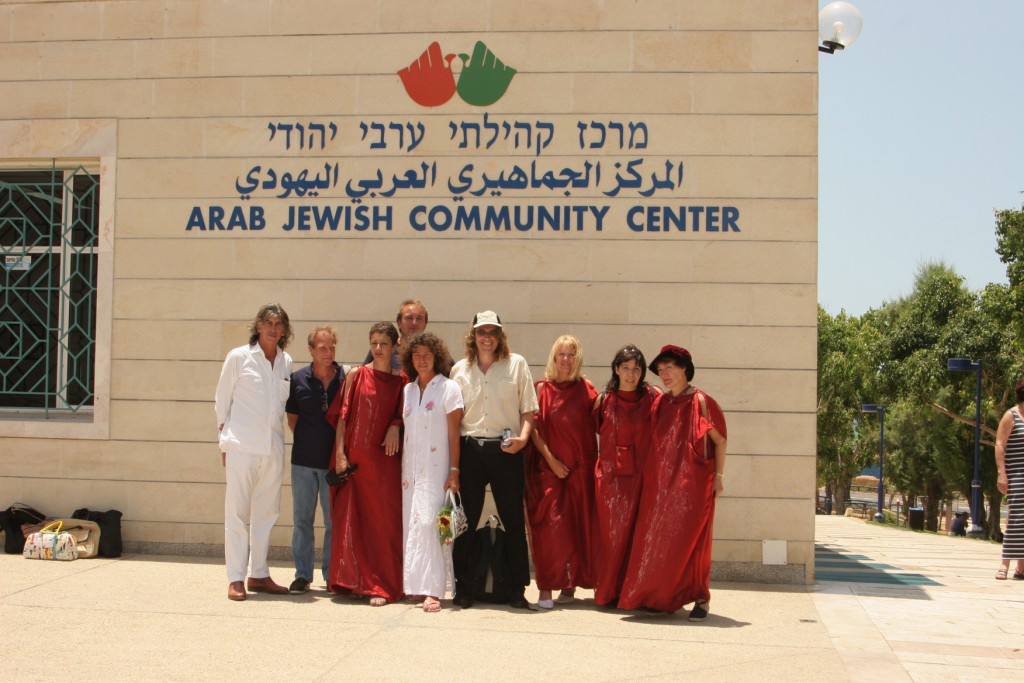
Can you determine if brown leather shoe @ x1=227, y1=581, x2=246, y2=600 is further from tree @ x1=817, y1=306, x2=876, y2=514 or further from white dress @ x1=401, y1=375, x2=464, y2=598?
tree @ x1=817, y1=306, x2=876, y2=514

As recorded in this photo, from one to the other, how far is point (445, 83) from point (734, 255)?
98.3 inches

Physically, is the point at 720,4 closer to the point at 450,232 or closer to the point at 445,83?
the point at 445,83

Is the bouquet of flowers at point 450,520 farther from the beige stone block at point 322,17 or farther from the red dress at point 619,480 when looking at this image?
the beige stone block at point 322,17

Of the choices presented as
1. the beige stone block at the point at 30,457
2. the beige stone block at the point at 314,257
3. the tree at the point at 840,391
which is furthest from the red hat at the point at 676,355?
the tree at the point at 840,391

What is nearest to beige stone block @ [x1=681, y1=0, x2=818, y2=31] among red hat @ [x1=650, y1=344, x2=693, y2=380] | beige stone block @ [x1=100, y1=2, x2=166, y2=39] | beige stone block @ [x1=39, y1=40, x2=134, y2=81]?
red hat @ [x1=650, y1=344, x2=693, y2=380]

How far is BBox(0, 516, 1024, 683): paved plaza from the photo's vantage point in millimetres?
4641

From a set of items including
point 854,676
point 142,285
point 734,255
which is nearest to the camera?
point 854,676

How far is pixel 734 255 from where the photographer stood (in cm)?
711

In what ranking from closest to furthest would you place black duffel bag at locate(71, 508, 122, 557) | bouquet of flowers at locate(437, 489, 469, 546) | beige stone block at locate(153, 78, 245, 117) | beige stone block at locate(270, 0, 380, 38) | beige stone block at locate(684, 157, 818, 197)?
bouquet of flowers at locate(437, 489, 469, 546)
beige stone block at locate(684, 157, 818, 197)
black duffel bag at locate(71, 508, 122, 557)
beige stone block at locate(270, 0, 380, 38)
beige stone block at locate(153, 78, 245, 117)

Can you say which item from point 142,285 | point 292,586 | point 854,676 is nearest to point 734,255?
point 854,676

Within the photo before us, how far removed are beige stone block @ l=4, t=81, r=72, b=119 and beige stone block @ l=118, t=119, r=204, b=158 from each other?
1.85ft

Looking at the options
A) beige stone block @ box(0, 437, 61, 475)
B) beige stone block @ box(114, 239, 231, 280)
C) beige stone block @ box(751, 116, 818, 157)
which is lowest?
beige stone block @ box(0, 437, 61, 475)

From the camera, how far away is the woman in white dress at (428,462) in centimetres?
598

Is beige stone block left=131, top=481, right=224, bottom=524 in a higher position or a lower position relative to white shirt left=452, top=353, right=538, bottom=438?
lower
